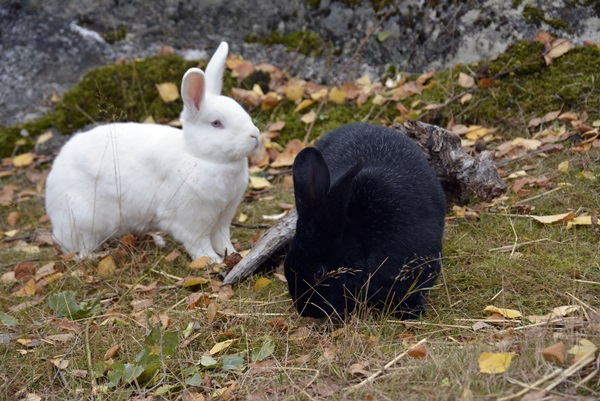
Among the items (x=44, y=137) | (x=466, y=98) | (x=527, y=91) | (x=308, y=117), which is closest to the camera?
(x=527, y=91)

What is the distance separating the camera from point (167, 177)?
3.98 meters

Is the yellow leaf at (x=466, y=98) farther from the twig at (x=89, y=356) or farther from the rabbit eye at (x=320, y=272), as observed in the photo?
the twig at (x=89, y=356)

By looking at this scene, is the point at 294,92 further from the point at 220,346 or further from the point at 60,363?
the point at 60,363

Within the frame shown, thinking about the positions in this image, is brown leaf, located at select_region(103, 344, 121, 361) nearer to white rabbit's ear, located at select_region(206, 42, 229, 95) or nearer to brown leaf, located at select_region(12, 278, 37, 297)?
brown leaf, located at select_region(12, 278, 37, 297)

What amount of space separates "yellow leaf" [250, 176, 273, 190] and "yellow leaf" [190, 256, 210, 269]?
1214 mm

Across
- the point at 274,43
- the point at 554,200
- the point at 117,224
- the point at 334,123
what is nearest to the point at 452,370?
the point at 554,200

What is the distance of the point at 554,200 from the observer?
Answer: 12.5ft

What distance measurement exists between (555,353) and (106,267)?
8.31ft

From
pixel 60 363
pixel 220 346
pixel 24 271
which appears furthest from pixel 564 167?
pixel 24 271

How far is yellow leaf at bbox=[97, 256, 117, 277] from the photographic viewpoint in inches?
149

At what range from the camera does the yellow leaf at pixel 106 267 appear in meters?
3.79

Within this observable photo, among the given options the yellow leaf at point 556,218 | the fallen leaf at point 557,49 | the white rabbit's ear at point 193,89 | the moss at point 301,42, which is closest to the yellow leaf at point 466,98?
the fallen leaf at point 557,49

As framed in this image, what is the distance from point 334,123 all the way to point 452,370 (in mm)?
3205

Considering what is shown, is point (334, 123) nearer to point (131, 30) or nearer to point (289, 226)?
point (289, 226)
